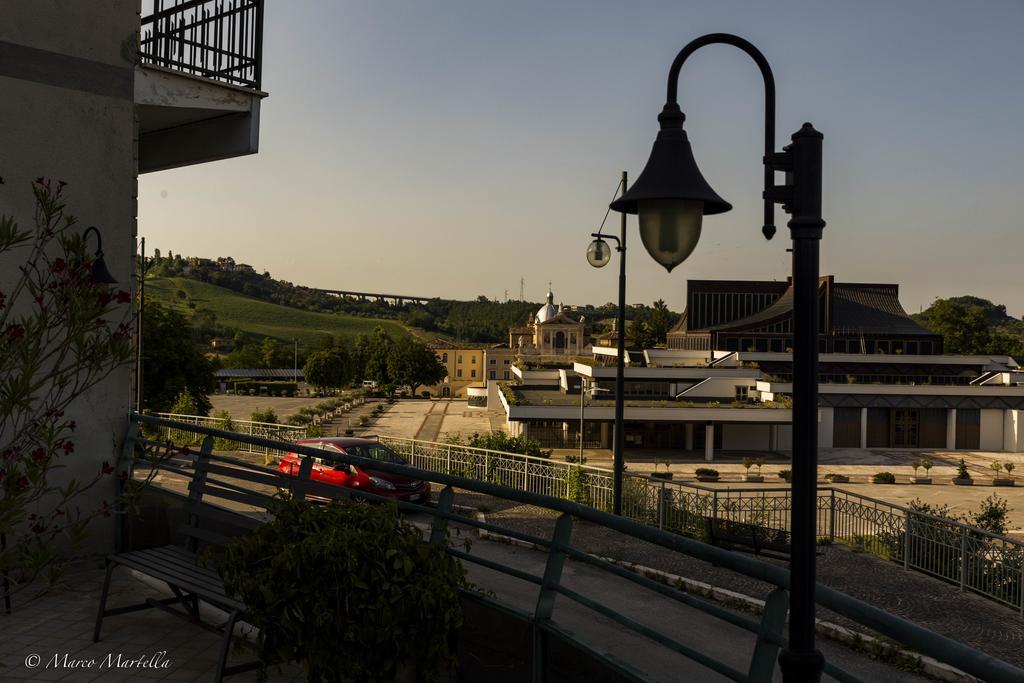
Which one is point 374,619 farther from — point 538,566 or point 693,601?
point 538,566

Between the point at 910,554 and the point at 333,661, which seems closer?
the point at 333,661

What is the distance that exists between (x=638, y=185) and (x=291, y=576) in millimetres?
2484

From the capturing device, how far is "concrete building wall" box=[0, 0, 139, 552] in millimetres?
7406

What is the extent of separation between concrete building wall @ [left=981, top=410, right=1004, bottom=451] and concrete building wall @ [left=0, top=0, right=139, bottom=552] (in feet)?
230

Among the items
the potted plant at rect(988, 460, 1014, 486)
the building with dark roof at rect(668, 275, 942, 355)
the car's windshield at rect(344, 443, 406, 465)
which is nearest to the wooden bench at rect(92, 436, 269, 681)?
the car's windshield at rect(344, 443, 406, 465)

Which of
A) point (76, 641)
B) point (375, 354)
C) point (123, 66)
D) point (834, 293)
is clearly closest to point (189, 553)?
point (76, 641)

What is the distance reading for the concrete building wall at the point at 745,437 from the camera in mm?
62531

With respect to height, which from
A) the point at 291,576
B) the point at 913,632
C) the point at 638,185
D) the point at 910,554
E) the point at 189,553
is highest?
the point at 638,185

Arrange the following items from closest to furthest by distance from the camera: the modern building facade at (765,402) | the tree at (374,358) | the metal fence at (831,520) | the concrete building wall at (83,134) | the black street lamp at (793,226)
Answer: the black street lamp at (793,226) → the concrete building wall at (83,134) → the metal fence at (831,520) → the modern building facade at (765,402) → the tree at (374,358)

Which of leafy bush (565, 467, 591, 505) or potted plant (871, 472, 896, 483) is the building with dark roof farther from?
leafy bush (565, 467, 591, 505)

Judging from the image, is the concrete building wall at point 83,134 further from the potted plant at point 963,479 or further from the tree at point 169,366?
the potted plant at point 963,479

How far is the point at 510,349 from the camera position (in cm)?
16112

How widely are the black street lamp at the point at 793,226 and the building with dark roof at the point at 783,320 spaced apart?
7731 cm

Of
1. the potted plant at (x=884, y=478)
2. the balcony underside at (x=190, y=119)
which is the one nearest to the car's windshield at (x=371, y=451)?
the balcony underside at (x=190, y=119)
